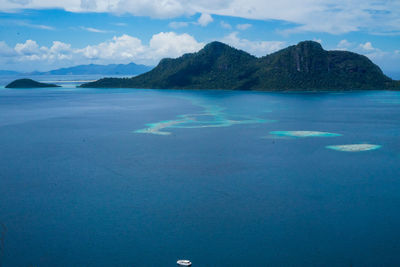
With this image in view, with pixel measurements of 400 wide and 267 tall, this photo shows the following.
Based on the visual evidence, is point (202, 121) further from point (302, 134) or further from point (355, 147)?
point (355, 147)

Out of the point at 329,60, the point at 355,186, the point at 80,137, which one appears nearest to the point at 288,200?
the point at 355,186

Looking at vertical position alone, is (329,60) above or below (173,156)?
above

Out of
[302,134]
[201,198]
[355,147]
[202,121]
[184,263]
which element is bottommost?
[184,263]

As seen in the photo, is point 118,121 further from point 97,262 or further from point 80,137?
point 97,262

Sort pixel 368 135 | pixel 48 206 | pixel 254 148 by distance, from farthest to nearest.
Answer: pixel 368 135 → pixel 254 148 → pixel 48 206

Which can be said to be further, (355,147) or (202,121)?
(202,121)

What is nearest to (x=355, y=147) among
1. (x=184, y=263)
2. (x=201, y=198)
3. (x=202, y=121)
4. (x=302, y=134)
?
(x=302, y=134)

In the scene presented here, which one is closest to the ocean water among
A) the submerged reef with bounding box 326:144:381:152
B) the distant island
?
the submerged reef with bounding box 326:144:381:152

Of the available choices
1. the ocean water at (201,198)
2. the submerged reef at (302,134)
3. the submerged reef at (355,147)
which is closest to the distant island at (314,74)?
the submerged reef at (302,134)
